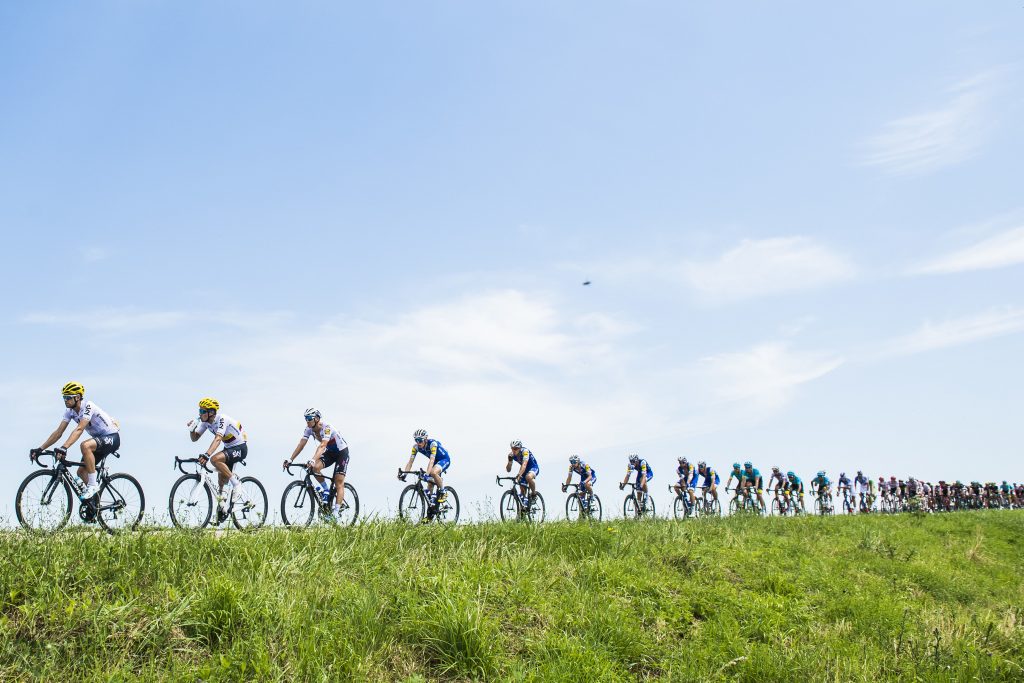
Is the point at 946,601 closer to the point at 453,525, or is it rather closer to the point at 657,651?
the point at 657,651

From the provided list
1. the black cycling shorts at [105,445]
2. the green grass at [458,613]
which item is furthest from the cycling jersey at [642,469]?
the black cycling shorts at [105,445]

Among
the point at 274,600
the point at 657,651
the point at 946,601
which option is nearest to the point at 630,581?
the point at 657,651

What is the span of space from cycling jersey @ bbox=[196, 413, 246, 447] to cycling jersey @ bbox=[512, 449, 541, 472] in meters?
7.90

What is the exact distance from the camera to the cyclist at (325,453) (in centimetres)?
1458

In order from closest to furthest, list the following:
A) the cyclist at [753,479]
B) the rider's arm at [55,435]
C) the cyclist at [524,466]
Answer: the rider's arm at [55,435], the cyclist at [524,466], the cyclist at [753,479]

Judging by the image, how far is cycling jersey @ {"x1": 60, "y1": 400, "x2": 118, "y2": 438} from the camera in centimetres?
1269

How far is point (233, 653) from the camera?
7246 mm

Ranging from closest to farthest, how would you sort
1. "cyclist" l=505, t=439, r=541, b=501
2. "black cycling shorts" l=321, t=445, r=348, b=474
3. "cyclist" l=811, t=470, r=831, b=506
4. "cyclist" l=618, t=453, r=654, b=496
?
1. "black cycling shorts" l=321, t=445, r=348, b=474
2. "cyclist" l=505, t=439, r=541, b=501
3. "cyclist" l=618, t=453, r=654, b=496
4. "cyclist" l=811, t=470, r=831, b=506

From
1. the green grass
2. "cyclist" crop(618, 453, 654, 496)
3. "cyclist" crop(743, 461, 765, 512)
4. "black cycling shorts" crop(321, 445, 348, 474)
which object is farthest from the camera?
"cyclist" crop(743, 461, 765, 512)

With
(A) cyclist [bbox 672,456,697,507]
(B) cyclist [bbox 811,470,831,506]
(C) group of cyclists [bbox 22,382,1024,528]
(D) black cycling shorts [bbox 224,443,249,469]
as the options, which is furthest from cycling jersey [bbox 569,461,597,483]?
(B) cyclist [bbox 811,470,831,506]

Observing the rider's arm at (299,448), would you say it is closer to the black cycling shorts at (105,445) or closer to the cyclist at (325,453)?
the cyclist at (325,453)

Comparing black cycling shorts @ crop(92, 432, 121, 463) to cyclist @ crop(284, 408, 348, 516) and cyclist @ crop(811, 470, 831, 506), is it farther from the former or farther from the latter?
cyclist @ crop(811, 470, 831, 506)

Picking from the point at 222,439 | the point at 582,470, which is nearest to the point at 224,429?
the point at 222,439

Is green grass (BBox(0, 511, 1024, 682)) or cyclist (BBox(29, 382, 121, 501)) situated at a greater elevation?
cyclist (BBox(29, 382, 121, 501))
